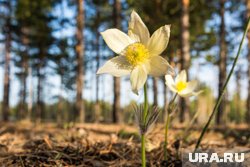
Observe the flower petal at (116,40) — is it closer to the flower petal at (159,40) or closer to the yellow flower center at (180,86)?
the flower petal at (159,40)

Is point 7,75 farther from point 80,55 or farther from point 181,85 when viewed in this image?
point 181,85

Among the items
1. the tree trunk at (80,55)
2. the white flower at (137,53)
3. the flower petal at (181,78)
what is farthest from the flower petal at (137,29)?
the tree trunk at (80,55)

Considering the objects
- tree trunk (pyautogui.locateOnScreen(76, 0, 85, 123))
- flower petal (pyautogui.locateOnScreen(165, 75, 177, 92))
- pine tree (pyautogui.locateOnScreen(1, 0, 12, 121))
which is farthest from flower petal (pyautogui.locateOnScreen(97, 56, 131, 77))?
pine tree (pyautogui.locateOnScreen(1, 0, 12, 121))

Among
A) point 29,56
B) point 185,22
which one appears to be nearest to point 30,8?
point 29,56

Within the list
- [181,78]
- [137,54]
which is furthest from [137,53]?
[181,78]

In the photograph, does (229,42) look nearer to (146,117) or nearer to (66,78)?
(66,78)

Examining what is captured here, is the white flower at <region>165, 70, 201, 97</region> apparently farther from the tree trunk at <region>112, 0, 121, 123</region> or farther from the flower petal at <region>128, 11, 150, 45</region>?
the tree trunk at <region>112, 0, 121, 123</region>
